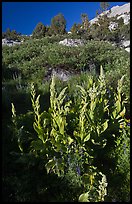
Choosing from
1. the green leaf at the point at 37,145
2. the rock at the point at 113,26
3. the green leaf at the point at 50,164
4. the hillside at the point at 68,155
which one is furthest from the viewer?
the rock at the point at 113,26

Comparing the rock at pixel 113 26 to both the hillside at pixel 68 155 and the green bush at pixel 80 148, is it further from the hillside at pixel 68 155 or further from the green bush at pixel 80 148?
the green bush at pixel 80 148

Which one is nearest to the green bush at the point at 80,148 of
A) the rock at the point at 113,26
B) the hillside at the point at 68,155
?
the hillside at the point at 68,155

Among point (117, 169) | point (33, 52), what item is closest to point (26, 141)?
point (117, 169)

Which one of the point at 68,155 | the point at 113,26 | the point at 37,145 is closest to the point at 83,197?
the point at 68,155

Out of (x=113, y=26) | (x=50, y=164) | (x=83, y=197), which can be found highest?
(x=113, y=26)

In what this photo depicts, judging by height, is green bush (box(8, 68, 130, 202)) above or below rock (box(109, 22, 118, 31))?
below

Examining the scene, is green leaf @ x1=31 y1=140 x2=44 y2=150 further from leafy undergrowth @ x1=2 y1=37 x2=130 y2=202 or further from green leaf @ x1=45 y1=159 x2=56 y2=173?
green leaf @ x1=45 y1=159 x2=56 y2=173

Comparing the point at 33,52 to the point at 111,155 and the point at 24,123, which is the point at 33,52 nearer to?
the point at 24,123

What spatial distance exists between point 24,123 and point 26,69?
4.98 m

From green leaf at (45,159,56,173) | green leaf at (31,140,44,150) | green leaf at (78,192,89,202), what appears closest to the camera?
green leaf at (78,192,89,202)

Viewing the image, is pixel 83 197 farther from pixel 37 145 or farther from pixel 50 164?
pixel 37 145

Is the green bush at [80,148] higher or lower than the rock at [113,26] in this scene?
lower

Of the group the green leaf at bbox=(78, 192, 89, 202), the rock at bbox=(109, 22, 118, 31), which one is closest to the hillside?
the green leaf at bbox=(78, 192, 89, 202)

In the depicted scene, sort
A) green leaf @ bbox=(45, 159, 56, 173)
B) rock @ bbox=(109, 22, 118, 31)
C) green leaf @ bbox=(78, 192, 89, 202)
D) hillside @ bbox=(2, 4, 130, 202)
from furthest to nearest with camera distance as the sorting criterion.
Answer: rock @ bbox=(109, 22, 118, 31)
green leaf @ bbox=(45, 159, 56, 173)
hillside @ bbox=(2, 4, 130, 202)
green leaf @ bbox=(78, 192, 89, 202)
